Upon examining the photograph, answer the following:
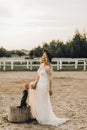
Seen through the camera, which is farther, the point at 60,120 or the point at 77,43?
the point at 77,43

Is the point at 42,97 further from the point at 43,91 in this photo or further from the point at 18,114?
the point at 18,114

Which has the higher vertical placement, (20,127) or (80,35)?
(80,35)

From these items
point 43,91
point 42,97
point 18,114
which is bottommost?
point 18,114

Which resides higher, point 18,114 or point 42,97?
point 42,97

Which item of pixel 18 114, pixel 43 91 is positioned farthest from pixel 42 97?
pixel 18 114

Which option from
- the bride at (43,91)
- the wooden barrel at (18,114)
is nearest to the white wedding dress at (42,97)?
the bride at (43,91)

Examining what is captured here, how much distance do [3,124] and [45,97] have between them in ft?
3.74

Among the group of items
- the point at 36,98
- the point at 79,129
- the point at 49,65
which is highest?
the point at 49,65

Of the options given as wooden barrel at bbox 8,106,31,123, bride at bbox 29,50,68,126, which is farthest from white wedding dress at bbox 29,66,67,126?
wooden barrel at bbox 8,106,31,123

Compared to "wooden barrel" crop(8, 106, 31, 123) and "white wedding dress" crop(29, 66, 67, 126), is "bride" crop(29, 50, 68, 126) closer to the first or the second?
"white wedding dress" crop(29, 66, 67, 126)

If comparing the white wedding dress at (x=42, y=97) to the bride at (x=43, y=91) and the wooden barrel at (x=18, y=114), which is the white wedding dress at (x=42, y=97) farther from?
the wooden barrel at (x=18, y=114)

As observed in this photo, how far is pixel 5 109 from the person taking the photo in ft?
33.9

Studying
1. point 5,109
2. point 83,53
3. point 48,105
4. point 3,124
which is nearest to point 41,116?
point 48,105

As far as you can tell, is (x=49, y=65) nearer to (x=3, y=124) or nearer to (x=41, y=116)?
(x=41, y=116)
